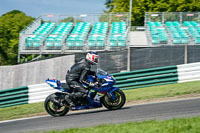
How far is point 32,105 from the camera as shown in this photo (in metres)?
12.2

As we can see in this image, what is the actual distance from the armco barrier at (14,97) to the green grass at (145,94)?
0.48 metres

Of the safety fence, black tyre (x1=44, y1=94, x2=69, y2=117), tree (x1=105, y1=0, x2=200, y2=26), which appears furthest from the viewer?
tree (x1=105, y1=0, x2=200, y2=26)

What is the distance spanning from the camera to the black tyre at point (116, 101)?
8.88 meters

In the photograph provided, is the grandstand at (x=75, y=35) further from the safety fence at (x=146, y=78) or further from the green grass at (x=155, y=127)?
the green grass at (x=155, y=127)

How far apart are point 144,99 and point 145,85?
8.76 ft

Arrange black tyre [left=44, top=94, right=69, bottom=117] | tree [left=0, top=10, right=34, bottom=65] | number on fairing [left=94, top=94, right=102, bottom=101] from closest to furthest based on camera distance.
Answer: number on fairing [left=94, top=94, right=102, bottom=101]
black tyre [left=44, top=94, right=69, bottom=117]
tree [left=0, top=10, right=34, bottom=65]

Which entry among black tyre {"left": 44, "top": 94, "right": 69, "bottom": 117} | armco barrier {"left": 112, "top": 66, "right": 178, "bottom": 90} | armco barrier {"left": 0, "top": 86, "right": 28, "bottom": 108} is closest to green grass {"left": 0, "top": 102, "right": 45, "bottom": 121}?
armco barrier {"left": 0, "top": 86, "right": 28, "bottom": 108}

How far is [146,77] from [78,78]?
5.06 meters

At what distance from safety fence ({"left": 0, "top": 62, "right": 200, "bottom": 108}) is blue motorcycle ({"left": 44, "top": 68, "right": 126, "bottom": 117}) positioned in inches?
162

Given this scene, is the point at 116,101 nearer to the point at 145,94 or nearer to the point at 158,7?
the point at 145,94

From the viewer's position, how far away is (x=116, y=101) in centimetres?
894

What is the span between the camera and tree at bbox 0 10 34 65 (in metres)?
35.8

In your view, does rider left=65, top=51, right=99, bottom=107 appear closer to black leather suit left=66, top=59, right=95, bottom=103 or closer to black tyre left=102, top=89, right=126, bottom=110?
black leather suit left=66, top=59, right=95, bottom=103

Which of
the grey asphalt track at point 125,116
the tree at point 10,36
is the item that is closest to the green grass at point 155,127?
the grey asphalt track at point 125,116
